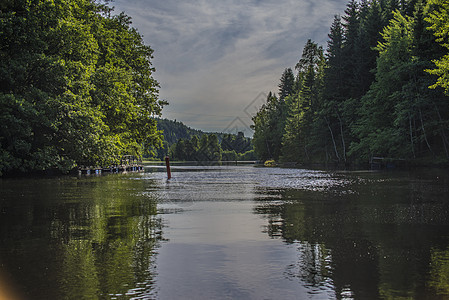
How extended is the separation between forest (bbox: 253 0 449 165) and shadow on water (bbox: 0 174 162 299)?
1287 inches

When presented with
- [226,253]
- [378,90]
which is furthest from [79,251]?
[378,90]

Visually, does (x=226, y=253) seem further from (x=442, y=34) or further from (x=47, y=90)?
(x=442, y=34)

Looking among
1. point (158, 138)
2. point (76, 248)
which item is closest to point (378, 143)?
point (158, 138)

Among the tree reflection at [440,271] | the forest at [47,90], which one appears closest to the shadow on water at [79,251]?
the tree reflection at [440,271]

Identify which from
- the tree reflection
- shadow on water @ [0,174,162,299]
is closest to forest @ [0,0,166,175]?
shadow on water @ [0,174,162,299]

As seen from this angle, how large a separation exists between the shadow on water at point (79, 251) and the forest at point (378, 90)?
107 feet

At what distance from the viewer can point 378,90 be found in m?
57.5

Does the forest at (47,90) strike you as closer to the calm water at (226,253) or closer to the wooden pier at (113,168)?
the wooden pier at (113,168)

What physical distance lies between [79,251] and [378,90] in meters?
55.4

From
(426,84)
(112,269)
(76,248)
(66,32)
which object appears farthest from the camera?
(426,84)

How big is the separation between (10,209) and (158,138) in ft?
125

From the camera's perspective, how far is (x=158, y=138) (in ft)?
169

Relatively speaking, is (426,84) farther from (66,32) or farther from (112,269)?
(112,269)

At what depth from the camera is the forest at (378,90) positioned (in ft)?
161
